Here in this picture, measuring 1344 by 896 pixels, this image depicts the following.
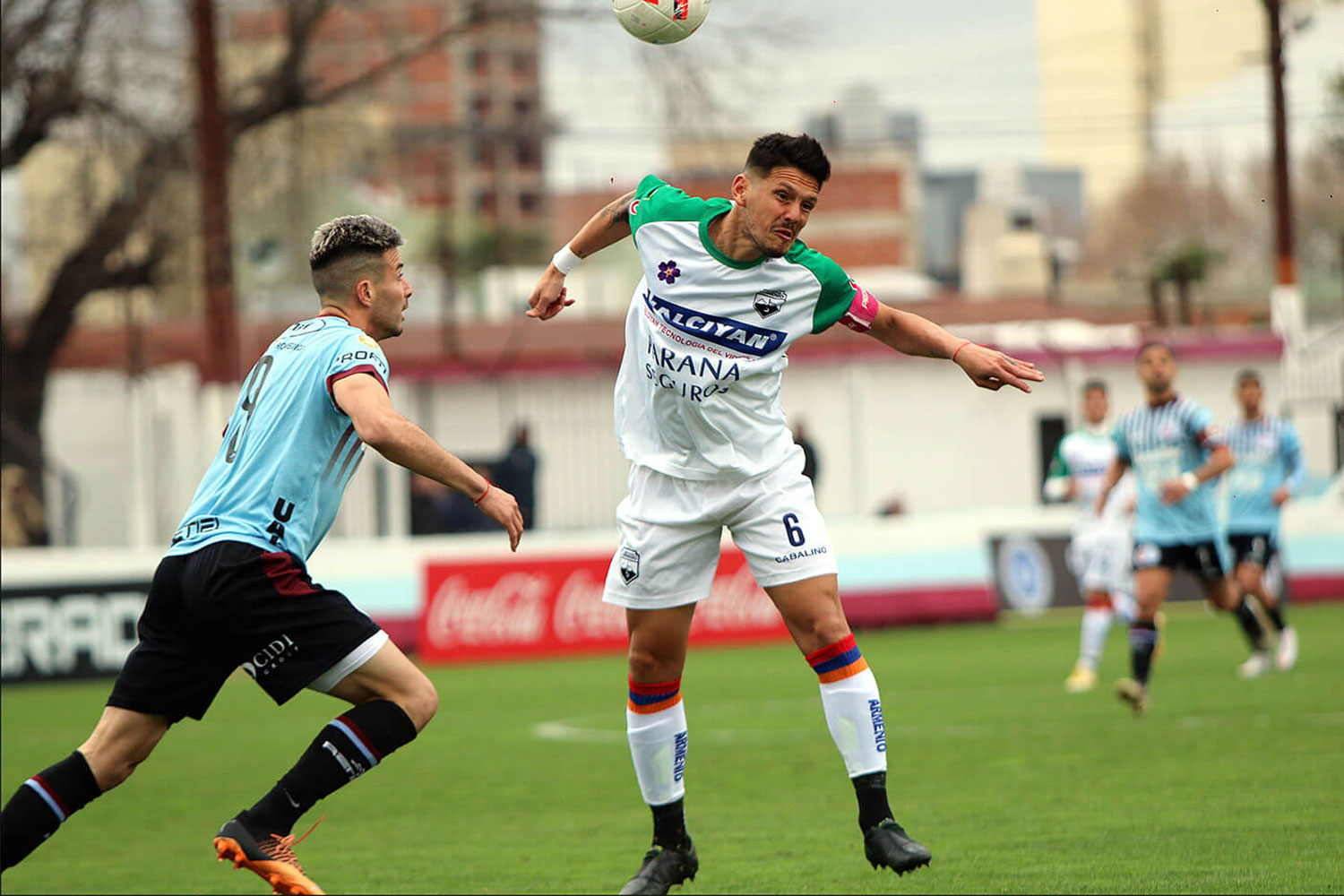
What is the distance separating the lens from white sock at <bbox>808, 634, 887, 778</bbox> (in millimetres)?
6672

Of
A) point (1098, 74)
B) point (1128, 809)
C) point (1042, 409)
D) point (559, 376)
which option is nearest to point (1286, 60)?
point (1042, 409)

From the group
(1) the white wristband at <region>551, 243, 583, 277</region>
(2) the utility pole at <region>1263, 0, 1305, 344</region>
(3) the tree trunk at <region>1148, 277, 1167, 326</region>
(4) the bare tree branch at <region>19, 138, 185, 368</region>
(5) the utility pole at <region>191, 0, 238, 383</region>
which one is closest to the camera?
(1) the white wristband at <region>551, 243, 583, 277</region>

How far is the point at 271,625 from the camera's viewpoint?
6016 mm

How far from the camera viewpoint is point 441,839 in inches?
344

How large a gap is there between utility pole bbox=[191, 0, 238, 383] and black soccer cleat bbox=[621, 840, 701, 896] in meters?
15.9

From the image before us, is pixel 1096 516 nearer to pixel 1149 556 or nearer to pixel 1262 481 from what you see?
pixel 1149 556

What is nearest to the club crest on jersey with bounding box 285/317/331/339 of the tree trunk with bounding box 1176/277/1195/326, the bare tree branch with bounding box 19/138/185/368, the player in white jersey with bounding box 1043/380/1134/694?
the player in white jersey with bounding box 1043/380/1134/694

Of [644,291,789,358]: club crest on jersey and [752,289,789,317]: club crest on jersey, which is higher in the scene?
[752,289,789,317]: club crest on jersey

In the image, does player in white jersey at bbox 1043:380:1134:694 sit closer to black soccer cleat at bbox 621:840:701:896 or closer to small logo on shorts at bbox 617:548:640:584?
black soccer cleat at bbox 621:840:701:896

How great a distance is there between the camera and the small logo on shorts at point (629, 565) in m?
6.98

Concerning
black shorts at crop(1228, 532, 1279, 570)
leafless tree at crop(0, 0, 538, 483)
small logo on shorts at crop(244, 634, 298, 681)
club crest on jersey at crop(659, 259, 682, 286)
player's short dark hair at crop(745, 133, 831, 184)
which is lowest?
black shorts at crop(1228, 532, 1279, 570)

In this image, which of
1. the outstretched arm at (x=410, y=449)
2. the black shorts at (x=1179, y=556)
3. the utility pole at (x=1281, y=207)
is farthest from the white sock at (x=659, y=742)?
the utility pole at (x=1281, y=207)

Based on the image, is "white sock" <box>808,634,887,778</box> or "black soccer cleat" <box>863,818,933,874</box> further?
"white sock" <box>808,634,887,778</box>

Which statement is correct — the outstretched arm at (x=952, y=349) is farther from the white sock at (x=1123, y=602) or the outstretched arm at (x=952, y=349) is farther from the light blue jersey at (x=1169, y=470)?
the white sock at (x=1123, y=602)
